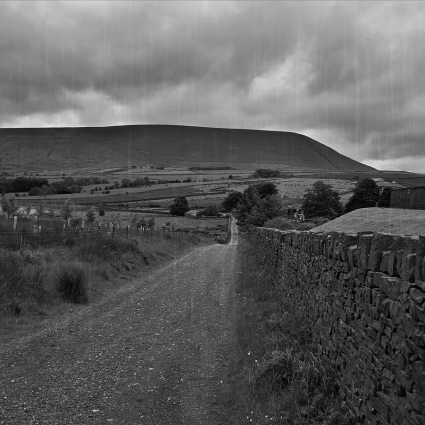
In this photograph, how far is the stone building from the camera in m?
34.8

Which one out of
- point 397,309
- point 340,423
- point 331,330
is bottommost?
point 340,423

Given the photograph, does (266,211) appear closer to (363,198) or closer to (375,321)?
(363,198)

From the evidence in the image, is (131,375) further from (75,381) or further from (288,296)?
(288,296)

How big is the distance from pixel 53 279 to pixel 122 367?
5762 millimetres

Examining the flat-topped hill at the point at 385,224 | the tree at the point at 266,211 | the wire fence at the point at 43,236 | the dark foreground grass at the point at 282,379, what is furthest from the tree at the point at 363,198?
the dark foreground grass at the point at 282,379

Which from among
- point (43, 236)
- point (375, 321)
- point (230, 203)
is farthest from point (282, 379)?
point (230, 203)

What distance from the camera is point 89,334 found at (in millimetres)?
8641

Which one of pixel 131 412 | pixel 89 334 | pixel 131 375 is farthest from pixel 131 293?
pixel 131 412

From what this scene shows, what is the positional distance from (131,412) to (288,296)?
459 centimetres

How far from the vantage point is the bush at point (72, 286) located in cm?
1158

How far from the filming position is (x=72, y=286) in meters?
11.8

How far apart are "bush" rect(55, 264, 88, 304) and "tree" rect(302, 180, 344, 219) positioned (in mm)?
52349

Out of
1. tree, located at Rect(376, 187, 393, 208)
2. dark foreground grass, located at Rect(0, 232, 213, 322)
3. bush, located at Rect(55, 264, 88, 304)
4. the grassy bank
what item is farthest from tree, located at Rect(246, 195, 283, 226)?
bush, located at Rect(55, 264, 88, 304)

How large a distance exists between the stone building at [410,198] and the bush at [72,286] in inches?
1151
